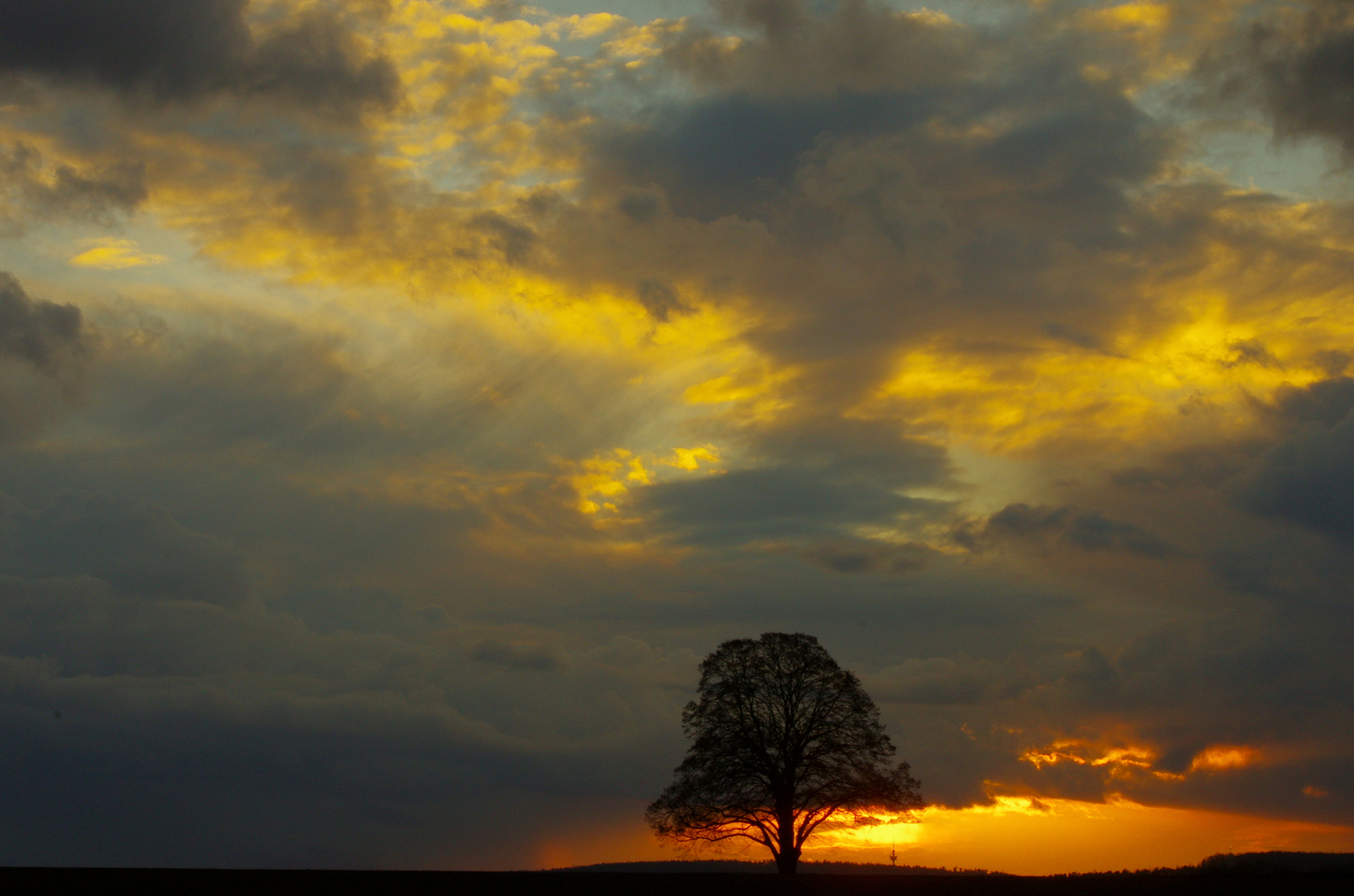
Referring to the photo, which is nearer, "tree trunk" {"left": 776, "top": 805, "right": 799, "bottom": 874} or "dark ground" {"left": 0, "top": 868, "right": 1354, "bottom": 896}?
"dark ground" {"left": 0, "top": 868, "right": 1354, "bottom": 896}

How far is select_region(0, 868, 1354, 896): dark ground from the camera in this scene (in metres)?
30.6

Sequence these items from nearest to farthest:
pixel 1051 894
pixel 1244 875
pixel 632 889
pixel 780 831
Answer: pixel 1051 894 < pixel 632 889 < pixel 1244 875 < pixel 780 831

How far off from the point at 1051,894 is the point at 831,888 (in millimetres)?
6109

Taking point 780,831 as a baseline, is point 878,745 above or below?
above

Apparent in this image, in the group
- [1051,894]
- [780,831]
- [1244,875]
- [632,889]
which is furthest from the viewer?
[780,831]

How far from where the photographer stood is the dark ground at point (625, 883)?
3059cm

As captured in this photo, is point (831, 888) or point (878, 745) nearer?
point (831, 888)

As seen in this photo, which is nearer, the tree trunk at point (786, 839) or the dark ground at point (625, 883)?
the dark ground at point (625, 883)

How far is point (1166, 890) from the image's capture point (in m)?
30.8

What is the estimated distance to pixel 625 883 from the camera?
3434 cm

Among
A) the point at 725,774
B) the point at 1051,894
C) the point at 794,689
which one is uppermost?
the point at 794,689

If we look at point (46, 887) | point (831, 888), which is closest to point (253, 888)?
point (46, 887)

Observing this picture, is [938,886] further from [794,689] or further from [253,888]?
[253,888]

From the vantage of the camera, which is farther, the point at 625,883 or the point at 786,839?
the point at 786,839
